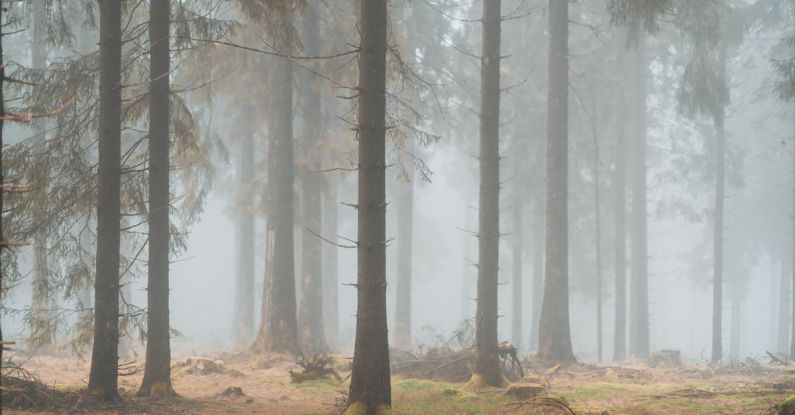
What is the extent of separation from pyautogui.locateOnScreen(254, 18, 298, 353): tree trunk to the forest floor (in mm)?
765

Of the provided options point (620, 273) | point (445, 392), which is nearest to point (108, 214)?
point (445, 392)

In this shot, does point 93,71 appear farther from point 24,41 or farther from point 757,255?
point 757,255

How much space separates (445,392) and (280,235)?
23.4 feet

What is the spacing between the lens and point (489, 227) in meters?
11.0

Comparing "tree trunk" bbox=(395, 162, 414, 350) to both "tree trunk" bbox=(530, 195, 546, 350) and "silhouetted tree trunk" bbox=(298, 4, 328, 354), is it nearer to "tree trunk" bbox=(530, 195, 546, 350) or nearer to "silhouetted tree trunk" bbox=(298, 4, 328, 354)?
"tree trunk" bbox=(530, 195, 546, 350)

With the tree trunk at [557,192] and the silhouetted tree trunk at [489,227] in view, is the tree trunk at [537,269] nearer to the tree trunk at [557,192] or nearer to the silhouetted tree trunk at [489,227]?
the tree trunk at [557,192]

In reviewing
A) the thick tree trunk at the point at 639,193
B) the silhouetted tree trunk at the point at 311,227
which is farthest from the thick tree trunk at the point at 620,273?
the silhouetted tree trunk at the point at 311,227

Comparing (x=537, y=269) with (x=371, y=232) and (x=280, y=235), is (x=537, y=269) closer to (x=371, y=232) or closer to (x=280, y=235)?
(x=280, y=235)

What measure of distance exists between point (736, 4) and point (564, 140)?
15548 millimetres

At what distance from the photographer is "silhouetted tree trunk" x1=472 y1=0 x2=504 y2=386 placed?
1093cm

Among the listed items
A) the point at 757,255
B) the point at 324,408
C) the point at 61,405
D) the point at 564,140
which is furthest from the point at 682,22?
the point at 757,255

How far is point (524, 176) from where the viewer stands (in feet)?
85.3

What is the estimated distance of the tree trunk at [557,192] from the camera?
Result: 51.2 ft

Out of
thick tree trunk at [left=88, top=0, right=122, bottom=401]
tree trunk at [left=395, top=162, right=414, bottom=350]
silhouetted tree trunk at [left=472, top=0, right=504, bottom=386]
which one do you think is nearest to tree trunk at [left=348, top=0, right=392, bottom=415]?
thick tree trunk at [left=88, top=0, right=122, bottom=401]
